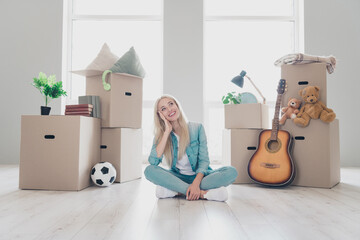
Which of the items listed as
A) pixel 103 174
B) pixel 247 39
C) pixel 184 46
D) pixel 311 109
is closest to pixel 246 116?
pixel 311 109

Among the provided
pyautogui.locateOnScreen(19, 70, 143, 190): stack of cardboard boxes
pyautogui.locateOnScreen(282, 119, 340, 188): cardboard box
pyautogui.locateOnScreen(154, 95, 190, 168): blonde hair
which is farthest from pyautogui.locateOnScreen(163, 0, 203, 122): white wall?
pyautogui.locateOnScreen(154, 95, 190, 168): blonde hair

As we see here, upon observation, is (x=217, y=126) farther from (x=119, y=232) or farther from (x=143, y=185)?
(x=119, y=232)

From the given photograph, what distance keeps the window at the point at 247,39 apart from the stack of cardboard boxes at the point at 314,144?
172 cm

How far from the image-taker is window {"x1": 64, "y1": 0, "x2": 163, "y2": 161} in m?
4.20

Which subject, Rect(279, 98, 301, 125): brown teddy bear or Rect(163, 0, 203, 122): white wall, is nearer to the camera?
Rect(279, 98, 301, 125): brown teddy bear

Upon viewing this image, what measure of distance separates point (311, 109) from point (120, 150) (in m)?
1.53

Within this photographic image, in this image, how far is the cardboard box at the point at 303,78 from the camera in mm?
2412

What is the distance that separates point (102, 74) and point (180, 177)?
1.14 meters

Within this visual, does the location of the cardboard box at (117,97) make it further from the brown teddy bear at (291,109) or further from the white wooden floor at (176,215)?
the brown teddy bear at (291,109)

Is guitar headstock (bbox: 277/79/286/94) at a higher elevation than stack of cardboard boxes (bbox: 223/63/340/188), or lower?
higher

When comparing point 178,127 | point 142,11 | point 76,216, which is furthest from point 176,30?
point 76,216

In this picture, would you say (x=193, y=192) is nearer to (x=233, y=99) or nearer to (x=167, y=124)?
(x=167, y=124)

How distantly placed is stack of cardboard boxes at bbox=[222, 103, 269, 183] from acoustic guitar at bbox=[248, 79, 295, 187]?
0.09 metres

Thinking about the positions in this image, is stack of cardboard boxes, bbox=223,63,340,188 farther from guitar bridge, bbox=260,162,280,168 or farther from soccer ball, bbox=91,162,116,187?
soccer ball, bbox=91,162,116,187
